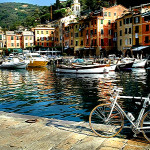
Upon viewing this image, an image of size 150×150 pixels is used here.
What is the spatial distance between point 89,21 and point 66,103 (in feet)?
191

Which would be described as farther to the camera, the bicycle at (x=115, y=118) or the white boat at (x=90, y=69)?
the white boat at (x=90, y=69)

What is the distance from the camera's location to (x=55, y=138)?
5496mm

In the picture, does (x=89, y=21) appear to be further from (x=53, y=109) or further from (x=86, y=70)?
(x=53, y=109)

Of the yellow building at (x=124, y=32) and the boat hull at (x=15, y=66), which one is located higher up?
the yellow building at (x=124, y=32)

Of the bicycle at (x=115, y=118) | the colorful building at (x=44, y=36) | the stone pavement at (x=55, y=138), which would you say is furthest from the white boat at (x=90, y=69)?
the colorful building at (x=44, y=36)

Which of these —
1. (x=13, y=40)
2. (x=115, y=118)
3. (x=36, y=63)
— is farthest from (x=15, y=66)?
(x=13, y=40)

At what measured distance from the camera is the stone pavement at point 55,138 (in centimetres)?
497

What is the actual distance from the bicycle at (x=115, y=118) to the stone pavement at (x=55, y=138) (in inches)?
8.7

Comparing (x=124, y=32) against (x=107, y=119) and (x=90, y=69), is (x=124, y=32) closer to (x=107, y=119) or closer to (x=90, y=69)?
(x=90, y=69)

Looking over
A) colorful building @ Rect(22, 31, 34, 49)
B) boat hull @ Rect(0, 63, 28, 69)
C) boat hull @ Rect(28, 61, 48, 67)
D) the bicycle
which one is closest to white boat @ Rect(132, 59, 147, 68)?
→ boat hull @ Rect(28, 61, 48, 67)

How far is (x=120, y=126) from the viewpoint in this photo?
557cm

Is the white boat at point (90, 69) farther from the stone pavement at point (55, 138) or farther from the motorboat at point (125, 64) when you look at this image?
the stone pavement at point (55, 138)

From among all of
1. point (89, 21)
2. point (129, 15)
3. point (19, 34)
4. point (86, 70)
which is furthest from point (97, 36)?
point (19, 34)

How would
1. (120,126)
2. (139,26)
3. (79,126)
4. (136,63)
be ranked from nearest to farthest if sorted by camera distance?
(120,126)
(79,126)
(136,63)
(139,26)
